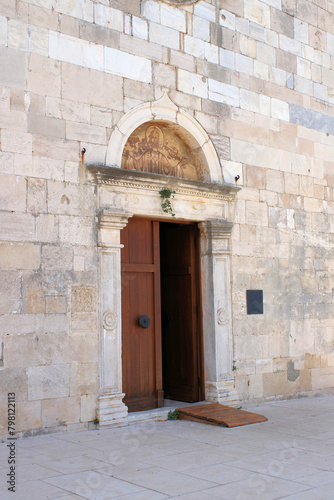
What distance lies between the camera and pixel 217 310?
677cm

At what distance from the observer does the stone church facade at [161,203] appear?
212 inches

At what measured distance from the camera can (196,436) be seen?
5328mm

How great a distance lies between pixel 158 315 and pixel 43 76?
120 inches

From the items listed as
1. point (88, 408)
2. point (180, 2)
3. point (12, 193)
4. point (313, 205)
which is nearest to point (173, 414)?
point (88, 408)

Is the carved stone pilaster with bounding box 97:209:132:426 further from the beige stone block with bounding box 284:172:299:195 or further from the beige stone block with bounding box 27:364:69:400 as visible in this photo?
the beige stone block with bounding box 284:172:299:195

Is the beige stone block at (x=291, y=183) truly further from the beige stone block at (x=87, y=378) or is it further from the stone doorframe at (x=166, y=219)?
the beige stone block at (x=87, y=378)

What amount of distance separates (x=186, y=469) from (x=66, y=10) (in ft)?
15.6

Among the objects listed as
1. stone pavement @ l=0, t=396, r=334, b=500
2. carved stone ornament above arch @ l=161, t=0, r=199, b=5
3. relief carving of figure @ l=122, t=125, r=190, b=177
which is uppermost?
carved stone ornament above arch @ l=161, t=0, r=199, b=5

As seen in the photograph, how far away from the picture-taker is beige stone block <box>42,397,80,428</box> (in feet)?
17.3

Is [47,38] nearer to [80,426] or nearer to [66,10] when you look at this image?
[66,10]

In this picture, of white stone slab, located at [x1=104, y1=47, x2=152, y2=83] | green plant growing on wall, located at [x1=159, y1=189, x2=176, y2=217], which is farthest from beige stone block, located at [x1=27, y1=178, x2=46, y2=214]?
white stone slab, located at [x1=104, y1=47, x2=152, y2=83]

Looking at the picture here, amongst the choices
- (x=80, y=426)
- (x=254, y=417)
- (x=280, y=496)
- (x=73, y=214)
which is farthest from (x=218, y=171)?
(x=280, y=496)

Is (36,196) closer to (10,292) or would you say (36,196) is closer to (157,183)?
(10,292)

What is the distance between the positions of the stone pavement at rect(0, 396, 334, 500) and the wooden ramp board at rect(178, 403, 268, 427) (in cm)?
11
